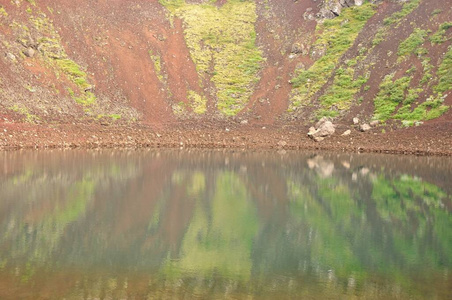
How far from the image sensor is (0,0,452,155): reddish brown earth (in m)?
48.1

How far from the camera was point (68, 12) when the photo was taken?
218 feet

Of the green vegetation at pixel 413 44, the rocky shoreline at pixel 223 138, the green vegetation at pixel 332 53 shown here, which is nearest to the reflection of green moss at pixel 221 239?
the rocky shoreline at pixel 223 138

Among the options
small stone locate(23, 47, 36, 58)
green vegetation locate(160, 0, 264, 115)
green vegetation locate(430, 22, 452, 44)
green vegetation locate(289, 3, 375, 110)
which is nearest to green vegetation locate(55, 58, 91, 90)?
small stone locate(23, 47, 36, 58)

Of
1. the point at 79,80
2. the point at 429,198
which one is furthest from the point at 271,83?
the point at 429,198

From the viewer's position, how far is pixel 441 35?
60938mm

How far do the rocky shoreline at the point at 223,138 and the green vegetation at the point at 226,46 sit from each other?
9.04 m

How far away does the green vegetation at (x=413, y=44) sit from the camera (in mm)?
61356

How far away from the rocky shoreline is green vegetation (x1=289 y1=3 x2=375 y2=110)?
9.10m

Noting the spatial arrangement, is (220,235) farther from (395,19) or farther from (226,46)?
(395,19)

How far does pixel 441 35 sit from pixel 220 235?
5990 cm

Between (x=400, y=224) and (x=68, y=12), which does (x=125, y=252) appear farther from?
(x=68, y=12)

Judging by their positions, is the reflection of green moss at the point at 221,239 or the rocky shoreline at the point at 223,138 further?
the rocky shoreline at the point at 223,138

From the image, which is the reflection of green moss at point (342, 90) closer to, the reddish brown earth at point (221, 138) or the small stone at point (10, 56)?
the reddish brown earth at point (221, 138)

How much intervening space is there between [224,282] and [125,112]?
4988 centimetres
